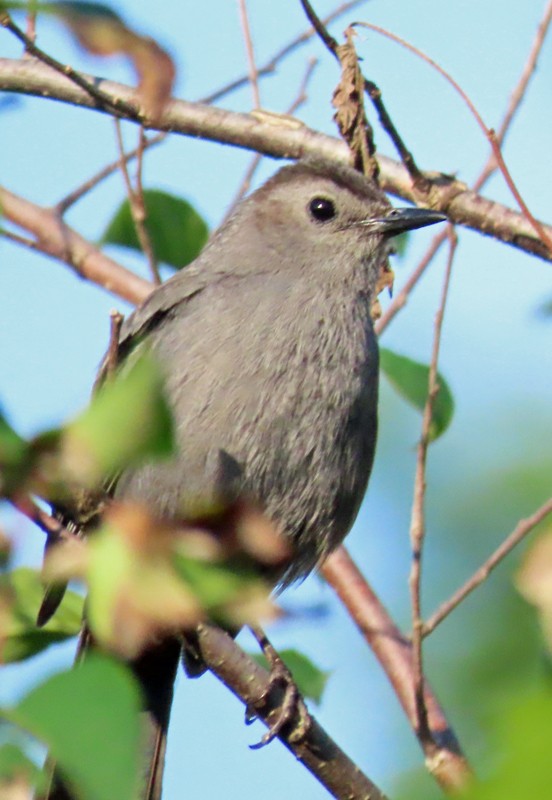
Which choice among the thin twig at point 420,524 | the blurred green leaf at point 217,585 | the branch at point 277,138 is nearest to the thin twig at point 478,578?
the thin twig at point 420,524

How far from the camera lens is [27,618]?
231 cm

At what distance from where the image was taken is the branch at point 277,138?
4148 mm

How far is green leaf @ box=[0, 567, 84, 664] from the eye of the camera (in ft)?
4.08

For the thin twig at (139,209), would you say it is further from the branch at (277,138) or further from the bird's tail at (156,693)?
the bird's tail at (156,693)

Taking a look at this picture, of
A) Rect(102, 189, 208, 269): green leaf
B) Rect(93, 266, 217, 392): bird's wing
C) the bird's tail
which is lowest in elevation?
the bird's tail

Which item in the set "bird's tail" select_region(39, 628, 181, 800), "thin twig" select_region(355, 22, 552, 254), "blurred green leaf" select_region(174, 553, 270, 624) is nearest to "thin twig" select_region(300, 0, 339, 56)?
"thin twig" select_region(355, 22, 552, 254)

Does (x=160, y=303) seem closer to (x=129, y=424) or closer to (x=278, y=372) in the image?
(x=278, y=372)

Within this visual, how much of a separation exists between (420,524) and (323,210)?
170 cm

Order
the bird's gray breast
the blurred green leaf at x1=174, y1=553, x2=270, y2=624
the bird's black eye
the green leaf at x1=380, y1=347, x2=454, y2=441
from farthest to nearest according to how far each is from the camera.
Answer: the bird's black eye < the green leaf at x1=380, y1=347, x2=454, y2=441 < the bird's gray breast < the blurred green leaf at x1=174, y1=553, x2=270, y2=624

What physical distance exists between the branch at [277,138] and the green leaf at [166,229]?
0.31m

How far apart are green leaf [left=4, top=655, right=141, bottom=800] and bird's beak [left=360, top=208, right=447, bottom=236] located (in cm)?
364

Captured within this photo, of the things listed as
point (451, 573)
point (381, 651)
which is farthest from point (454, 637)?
point (381, 651)

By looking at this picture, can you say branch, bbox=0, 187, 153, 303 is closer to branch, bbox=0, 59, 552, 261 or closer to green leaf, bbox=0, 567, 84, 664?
branch, bbox=0, 59, 552, 261

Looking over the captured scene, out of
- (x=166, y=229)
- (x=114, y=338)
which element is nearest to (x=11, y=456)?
(x=114, y=338)
